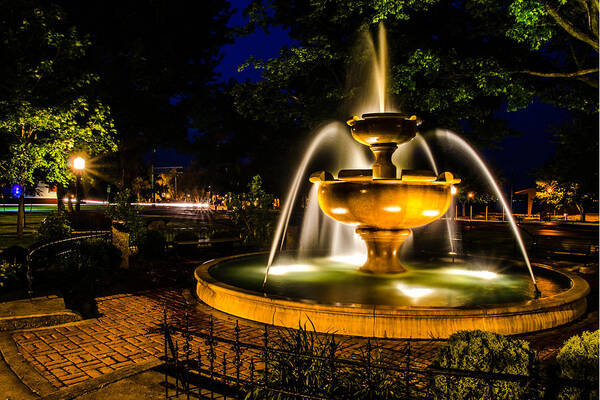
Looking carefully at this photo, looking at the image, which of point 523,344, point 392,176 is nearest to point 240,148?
point 392,176

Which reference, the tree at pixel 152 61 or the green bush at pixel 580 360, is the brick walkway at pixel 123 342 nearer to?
the green bush at pixel 580 360

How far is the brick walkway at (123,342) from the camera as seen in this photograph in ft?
19.7

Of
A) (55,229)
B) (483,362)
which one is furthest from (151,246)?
(483,362)

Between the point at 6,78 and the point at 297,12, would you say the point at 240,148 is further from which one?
the point at 6,78

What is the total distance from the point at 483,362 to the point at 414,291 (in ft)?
16.6

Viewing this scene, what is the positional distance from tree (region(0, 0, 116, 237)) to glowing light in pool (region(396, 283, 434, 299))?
47.3 feet

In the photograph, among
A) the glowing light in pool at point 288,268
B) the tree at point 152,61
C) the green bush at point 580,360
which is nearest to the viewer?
the green bush at point 580,360

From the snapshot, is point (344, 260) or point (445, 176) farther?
point (344, 260)

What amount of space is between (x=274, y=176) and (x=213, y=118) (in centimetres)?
628

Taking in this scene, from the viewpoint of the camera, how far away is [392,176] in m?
10.9

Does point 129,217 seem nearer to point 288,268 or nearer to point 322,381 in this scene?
point 288,268

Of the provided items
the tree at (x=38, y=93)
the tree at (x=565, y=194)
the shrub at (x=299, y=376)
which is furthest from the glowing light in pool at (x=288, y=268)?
the tree at (x=565, y=194)

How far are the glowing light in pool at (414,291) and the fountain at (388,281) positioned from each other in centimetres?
2

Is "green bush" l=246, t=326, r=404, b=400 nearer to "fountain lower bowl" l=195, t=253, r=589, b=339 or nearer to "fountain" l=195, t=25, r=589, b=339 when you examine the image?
"fountain lower bowl" l=195, t=253, r=589, b=339
